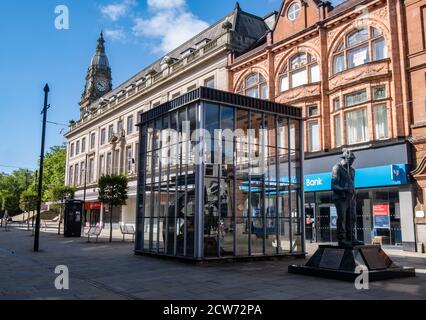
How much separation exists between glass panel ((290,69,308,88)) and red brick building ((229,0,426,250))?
6 centimetres

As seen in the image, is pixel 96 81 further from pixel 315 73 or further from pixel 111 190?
pixel 315 73

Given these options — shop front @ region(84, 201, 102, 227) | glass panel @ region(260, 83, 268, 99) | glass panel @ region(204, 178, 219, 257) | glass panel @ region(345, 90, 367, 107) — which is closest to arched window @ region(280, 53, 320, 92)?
glass panel @ region(260, 83, 268, 99)

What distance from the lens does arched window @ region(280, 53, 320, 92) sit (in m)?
25.6

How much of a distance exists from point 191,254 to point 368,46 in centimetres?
1545

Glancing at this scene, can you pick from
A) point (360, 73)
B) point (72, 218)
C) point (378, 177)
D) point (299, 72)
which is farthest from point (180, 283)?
point (72, 218)

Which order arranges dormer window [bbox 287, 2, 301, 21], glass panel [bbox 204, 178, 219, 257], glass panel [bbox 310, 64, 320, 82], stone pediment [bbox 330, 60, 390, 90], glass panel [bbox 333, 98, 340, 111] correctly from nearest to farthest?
glass panel [bbox 204, 178, 219, 257] < stone pediment [bbox 330, 60, 390, 90] < glass panel [bbox 333, 98, 340, 111] < glass panel [bbox 310, 64, 320, 82] < dormer window [bbox 287, 2, 301, 21]

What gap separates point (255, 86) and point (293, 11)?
550 cm

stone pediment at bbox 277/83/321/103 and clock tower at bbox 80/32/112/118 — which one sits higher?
clock tower at bbox 80/32/112/118

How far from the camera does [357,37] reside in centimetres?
2328

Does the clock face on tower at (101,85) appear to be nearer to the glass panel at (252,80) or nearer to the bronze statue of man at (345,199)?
the glass panel at (252,80)

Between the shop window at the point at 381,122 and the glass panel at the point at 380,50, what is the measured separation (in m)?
2.62

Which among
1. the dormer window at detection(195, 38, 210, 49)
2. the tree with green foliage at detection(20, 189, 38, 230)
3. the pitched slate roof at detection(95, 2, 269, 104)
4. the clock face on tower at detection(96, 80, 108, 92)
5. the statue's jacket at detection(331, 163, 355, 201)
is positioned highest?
the clock face on tower at detection(96, 80, 108, 92)

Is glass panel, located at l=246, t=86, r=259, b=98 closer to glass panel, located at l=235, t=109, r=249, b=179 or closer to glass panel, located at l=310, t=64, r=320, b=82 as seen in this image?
glass panel, located at l=310, t=64, r=320, b=82
